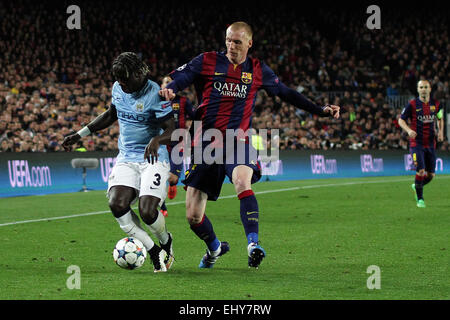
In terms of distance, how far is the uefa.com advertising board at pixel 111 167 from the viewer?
62.3 ft

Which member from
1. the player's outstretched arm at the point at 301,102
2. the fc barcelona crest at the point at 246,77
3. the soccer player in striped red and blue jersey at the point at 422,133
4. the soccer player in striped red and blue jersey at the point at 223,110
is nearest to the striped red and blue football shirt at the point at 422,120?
the soccer player in striped red and blue jersey at the point at 422,133

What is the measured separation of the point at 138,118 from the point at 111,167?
1398cm

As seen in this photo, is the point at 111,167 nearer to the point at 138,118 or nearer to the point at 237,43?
the point at 138,118

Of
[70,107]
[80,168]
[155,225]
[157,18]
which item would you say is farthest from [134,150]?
[157,18]

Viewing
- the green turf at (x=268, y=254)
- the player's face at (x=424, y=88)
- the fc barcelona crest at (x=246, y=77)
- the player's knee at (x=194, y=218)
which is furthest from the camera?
the player's face at (x=424, y=88)

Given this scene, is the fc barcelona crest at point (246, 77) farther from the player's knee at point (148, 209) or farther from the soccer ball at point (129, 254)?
the soccer ball at point (129, 254)

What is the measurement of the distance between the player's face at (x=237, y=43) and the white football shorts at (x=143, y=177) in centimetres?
129

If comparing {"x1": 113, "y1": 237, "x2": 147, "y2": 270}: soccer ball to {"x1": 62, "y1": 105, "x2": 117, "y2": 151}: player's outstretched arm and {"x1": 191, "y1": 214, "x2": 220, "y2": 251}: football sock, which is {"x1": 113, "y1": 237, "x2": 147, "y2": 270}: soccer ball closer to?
{"x1": 191, "y1": 214, "x2": 220, "y2": 251}: football sock

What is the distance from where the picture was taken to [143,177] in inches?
288

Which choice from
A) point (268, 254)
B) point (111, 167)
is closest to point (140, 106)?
point (268, 254)

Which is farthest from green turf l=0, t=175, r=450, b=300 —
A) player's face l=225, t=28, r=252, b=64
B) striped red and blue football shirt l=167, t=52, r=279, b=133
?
player's face l=225, t=28, r=252, b=64

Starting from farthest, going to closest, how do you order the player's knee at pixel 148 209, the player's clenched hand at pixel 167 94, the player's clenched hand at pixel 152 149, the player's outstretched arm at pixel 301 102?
the player's outstretched arm at pixel 301 102
the player's knee at pixel 148 209
the player's clenched hand at pixel 152 149
the player's clenched hand at pixel 167 94

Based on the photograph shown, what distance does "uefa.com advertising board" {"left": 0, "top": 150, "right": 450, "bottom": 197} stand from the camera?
1898cm

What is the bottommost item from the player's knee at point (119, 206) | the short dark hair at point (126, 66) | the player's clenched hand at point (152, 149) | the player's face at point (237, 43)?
the player's knee at point (119, 206)
